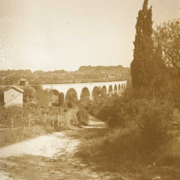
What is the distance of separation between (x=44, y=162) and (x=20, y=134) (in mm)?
4146

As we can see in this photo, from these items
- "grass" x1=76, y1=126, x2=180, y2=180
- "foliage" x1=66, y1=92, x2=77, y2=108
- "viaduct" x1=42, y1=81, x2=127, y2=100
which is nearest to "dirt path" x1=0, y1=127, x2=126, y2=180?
"grass" x1=76, y1=126, x2=180, y2=180

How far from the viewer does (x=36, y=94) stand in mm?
25219

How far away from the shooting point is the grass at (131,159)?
599cm

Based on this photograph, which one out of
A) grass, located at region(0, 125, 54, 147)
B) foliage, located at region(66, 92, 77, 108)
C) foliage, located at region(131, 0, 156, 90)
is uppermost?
foliage, located at region(131, 0, 156, 90)

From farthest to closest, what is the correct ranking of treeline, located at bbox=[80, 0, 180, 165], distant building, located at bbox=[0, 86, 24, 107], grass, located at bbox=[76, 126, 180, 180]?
distant building, located at bbox=[0, 86, 24, 107]
treeline, located at bbox=[80, 0, 180, 165]
grass, located at bbox=[76, 126, 180, 180]

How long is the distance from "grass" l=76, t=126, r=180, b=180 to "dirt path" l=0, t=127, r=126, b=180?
1.60ft

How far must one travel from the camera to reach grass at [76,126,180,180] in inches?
236

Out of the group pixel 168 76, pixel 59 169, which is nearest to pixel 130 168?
pixel 59 169

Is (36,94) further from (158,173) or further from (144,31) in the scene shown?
(158,173)

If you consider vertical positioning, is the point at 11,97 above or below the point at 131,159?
above

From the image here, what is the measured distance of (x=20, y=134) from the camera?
11.0 metres

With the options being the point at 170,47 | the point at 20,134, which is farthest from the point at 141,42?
the point at 20,134

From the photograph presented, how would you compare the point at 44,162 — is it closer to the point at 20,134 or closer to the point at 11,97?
the point at 20,134

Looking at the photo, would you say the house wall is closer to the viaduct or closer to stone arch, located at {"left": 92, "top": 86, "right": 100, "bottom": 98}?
the viaduct
